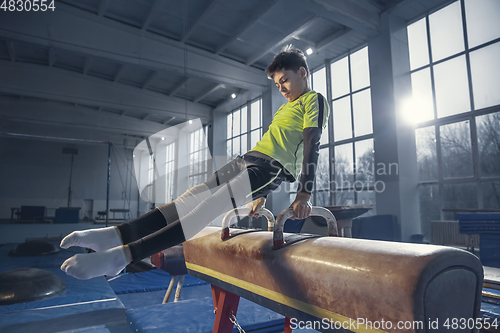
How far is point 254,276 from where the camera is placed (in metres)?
1.28

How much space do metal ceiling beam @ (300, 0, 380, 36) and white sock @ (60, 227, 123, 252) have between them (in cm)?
566

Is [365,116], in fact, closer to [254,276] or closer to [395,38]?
[395,38]

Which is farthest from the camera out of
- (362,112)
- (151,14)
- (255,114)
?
(255,114)

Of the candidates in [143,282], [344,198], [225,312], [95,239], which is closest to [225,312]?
[225,312]

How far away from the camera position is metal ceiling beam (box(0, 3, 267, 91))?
618 cm

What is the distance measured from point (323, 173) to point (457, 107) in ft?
11.2

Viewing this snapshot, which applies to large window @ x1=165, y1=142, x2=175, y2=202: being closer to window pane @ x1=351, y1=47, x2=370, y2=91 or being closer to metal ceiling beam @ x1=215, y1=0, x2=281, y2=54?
metal ceiling beam @ x1=215, y1=0, x2=281, y2=54

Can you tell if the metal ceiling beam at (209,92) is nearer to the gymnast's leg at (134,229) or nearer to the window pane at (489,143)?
the window pane at (489,143)

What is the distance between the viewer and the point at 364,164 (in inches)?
→ 281

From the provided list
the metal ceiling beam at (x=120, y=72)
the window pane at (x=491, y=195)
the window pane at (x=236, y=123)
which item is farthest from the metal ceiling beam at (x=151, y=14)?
the window pane at (x=491, y=195)

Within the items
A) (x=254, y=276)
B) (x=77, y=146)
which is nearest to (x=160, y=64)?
(x=254, y=276)

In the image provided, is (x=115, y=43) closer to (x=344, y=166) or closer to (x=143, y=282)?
(x=143, y=282)

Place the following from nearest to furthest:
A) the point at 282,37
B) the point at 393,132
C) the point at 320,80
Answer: the point at 393,132
the point at 282,37
the point at 320,80

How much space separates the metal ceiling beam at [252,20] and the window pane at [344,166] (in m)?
3.68
